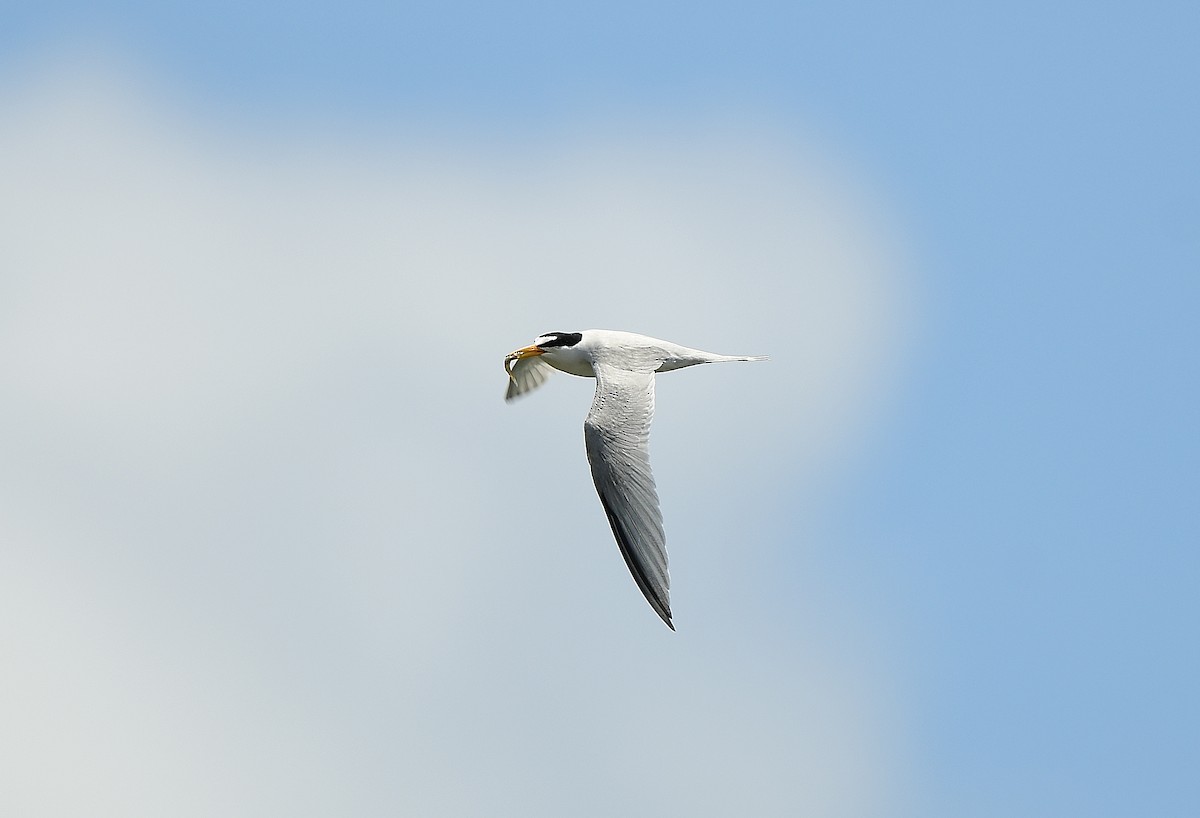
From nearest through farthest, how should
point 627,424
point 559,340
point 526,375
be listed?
point 627,424 → point 559,340 → point 526,375

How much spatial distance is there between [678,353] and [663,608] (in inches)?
193

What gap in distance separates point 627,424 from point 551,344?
309 centimetres

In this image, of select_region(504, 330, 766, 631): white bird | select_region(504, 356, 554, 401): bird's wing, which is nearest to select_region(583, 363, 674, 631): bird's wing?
select_region(504, 330, 766, 631): white bird

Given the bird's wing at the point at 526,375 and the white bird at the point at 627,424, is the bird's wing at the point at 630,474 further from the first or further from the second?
the bird's wing at the point at 526,375

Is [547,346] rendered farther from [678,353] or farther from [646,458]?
[646,458]

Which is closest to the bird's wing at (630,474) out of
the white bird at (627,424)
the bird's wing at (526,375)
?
the white bird at (627,424)

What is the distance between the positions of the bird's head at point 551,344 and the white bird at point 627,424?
0.01 m

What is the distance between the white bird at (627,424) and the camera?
20.7m

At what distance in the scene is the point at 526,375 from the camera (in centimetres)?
2786

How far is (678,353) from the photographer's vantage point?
949 inches

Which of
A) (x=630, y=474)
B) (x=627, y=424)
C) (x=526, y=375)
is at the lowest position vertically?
(x=630, y=474)

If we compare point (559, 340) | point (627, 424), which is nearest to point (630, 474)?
point (627, 424)

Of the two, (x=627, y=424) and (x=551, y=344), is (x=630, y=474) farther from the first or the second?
(x=551, y=344)

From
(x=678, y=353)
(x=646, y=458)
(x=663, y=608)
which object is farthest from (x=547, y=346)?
(x=663, y=608)
